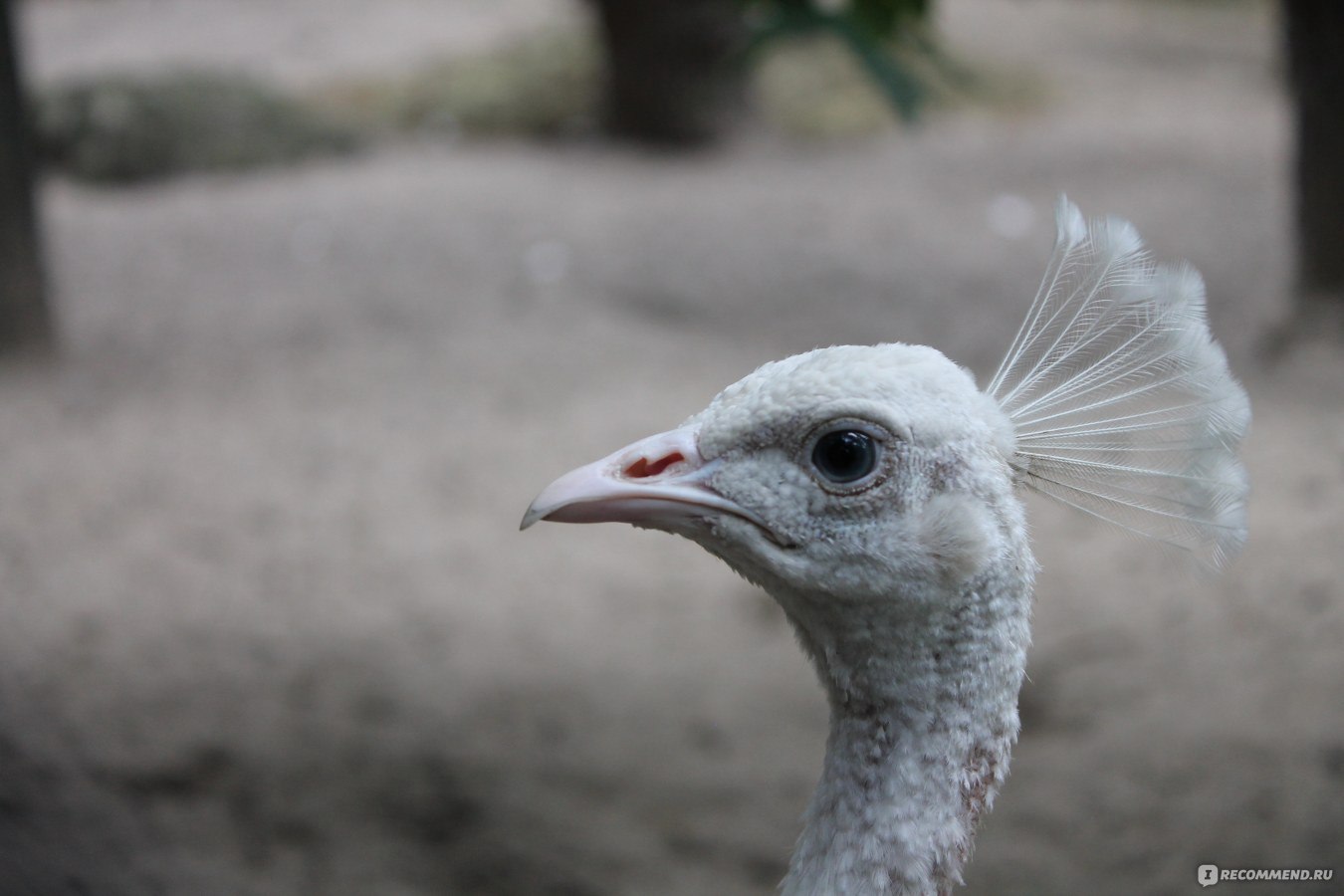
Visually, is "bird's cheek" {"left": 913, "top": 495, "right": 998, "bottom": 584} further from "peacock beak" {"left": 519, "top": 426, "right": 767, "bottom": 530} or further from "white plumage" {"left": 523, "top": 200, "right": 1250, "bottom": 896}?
"peacock beak" {"left": 519, "top": 426, "right": 767, "bottom": 530}

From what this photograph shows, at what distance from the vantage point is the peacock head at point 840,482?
1.50 m

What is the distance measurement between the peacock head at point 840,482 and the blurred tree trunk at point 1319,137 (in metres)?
4.30

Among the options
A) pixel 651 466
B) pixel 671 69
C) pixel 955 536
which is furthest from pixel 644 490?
pixel 671 69

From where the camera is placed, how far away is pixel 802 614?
1624mm

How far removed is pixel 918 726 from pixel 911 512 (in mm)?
Answer: 287

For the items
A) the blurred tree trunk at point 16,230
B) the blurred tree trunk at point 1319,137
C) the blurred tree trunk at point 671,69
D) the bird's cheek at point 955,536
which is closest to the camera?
the bird's cheek at point 955,536

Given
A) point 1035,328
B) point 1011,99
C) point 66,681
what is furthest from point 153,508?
point 1011,99

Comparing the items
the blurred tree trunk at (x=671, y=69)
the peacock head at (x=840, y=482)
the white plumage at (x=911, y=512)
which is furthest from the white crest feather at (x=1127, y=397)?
the blurred tree trunk at (x=671, y=69)

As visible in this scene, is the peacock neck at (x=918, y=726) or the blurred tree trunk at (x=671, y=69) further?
the blurred tree trunk at (x=671, y=69)

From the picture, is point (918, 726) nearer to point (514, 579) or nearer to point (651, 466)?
point (651, 466)

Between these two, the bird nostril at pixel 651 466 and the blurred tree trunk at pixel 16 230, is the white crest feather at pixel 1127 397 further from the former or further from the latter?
the blurred tree trunk at pixel 16 230

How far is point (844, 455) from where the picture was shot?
4.99 feet

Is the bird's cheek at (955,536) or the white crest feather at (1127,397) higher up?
the white crest feather at (1127,397)

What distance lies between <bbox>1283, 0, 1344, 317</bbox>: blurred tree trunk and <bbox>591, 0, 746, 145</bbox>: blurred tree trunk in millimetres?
4989
